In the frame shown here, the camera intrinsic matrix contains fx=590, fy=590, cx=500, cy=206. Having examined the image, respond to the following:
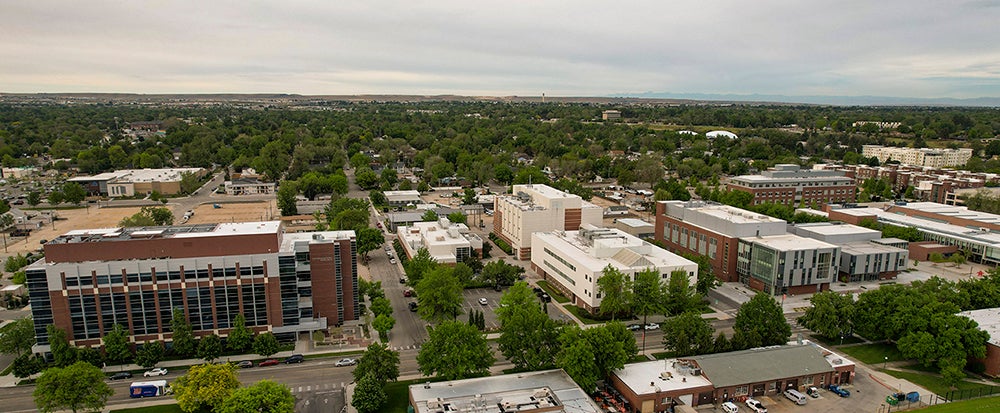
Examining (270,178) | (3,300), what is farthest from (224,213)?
(3,300)

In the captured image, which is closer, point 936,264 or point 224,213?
point 936,264

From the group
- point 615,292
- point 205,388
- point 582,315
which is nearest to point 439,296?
point 582,315

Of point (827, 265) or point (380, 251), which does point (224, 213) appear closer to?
point (380, 251)

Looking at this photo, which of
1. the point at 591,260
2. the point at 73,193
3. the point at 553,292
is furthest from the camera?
the point at 73,193

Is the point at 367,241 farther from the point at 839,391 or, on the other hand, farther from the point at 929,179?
the point at 929,179

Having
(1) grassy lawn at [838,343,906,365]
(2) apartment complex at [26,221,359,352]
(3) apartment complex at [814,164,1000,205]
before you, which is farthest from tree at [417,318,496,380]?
(3) apartment complex at [814,164,1000,205]

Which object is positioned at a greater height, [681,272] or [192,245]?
[192,245]
